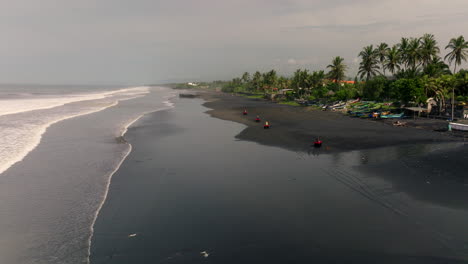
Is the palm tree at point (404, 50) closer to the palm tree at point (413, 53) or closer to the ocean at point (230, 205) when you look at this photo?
the palm tree at point (413, 53)

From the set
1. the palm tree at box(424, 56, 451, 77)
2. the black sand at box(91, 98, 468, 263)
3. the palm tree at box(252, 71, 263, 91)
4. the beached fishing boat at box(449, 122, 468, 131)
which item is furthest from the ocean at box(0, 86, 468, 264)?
the palm tree at box(252, 71, 263, 91)

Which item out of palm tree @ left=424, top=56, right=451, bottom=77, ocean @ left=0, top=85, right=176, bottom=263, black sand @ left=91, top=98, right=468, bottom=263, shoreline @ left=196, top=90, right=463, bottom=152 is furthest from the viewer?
palm tree @ left=424, top=56, right=451, bottom=77

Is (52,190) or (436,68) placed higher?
(436,68)

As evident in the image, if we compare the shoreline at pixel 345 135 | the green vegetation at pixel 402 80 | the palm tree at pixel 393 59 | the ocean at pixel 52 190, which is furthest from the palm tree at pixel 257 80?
the ocean at pixel 52 190

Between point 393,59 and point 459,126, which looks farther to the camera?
point 393,59

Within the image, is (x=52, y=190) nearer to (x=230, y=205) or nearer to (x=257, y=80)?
(x=230, y=205)

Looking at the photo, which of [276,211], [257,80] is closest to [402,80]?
[276,211]

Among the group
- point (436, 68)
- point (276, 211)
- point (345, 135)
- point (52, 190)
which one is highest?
point (436, 68)

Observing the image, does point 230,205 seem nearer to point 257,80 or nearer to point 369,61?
point 369,61

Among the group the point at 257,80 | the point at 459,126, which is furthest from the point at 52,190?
the point at 257,80

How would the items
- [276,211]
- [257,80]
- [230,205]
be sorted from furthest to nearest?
[257,80]
[230,205]
[276,211]

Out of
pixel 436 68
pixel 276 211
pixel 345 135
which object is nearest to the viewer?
pixel 276 211

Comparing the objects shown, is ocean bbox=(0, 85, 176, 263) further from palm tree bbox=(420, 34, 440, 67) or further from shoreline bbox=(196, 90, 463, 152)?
palm tree bbox=(420, 34, 440, 67)

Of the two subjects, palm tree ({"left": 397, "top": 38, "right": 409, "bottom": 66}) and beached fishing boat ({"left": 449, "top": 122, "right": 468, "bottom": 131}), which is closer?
beached fishing boat ({"left": 449, "top": 122, "right": 468, "bottom": 131})
